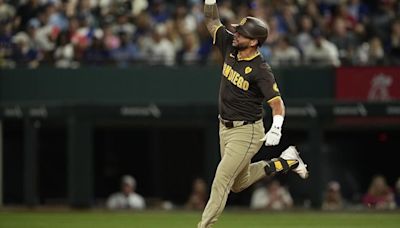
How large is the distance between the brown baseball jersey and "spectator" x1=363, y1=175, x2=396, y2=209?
794cm

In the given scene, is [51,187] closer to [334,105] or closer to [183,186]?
[183,186]

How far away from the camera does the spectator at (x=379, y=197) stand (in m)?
17.2

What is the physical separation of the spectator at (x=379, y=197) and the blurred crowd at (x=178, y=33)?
208 centimetres

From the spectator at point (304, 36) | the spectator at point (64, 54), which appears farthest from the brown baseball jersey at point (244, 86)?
the spectator at point (64, 54)

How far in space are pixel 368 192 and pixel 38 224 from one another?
6.58 meters

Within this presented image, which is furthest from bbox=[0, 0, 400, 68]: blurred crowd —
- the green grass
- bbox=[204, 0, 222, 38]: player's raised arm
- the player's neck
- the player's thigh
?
the player's thigh

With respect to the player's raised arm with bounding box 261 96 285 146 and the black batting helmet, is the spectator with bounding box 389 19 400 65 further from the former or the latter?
the player's raised arm with bounding box 261 96 285 146

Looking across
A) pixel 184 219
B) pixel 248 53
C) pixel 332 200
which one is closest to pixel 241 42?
pixel 248 53

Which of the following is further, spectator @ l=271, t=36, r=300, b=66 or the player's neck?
spectator @ l=271, t=36, r=300, b=66

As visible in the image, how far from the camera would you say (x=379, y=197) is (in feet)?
56.8

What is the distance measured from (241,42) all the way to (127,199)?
336 inches

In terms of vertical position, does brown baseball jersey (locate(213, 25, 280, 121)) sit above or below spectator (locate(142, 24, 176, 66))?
above

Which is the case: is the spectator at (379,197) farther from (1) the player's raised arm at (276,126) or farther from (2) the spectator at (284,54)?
(1) the player's raised arm at (276,126)

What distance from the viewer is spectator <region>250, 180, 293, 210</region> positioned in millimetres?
17375
